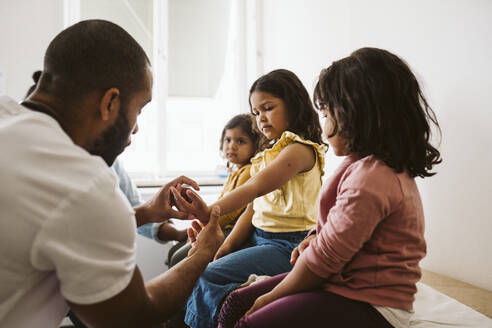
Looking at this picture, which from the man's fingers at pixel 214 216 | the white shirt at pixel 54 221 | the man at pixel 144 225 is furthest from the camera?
the man at pixel 144 225

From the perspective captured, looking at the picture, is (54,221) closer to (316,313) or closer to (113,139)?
(113,139)

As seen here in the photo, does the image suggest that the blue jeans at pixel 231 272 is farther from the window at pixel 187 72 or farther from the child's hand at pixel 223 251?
the window at pixel 187 72

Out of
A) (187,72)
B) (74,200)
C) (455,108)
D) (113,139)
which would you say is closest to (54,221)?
(74,200)

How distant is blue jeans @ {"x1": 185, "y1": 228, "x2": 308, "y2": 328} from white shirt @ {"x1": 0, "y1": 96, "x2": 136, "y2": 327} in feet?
1.60

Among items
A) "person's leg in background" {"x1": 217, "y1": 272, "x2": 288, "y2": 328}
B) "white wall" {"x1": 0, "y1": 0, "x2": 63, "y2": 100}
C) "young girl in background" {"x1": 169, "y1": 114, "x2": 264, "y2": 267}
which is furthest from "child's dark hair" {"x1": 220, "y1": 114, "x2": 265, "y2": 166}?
"white wall" {"x1": 0, "y1": 0, "x2": 63, "y2": 100}

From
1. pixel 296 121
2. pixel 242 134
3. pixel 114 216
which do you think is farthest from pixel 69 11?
pixel 114 216

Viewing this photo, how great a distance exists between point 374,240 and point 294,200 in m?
0.49

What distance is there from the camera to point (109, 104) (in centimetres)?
74

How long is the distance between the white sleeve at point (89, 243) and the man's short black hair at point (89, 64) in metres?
0.26

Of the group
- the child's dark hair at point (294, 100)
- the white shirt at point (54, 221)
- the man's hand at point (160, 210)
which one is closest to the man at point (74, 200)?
the white shirt at point (54, 221)

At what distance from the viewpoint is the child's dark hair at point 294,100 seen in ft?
4.44

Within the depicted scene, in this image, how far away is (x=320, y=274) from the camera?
2.53 ft

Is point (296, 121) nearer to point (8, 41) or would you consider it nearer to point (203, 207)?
point (203, 207)

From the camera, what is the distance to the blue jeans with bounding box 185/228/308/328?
1021mm
